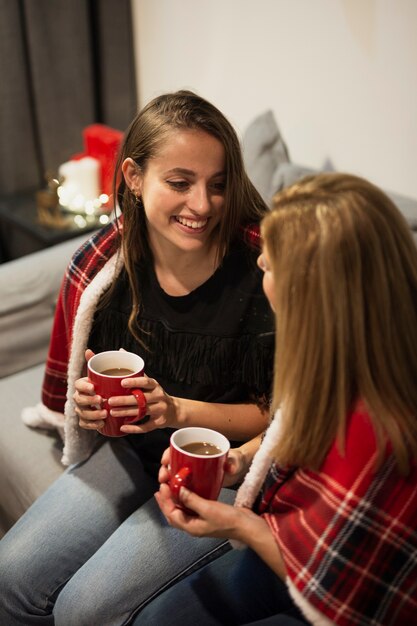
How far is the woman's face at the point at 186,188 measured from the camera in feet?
4.10

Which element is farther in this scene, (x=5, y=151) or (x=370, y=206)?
(x=5, y=151)

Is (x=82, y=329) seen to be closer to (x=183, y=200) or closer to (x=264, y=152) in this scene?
(x=183, y=200)

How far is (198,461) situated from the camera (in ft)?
3.30

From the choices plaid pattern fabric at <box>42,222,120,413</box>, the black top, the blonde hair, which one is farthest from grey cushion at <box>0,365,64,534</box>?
the blonde hair

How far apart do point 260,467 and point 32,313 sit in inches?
37.7

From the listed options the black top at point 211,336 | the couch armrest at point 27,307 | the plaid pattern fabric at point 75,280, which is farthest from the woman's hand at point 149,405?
the couch armrest at point 27,307

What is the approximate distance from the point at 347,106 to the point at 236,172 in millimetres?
779

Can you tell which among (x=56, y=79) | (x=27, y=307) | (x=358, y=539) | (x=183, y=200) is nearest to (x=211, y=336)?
(x=183, y=200)

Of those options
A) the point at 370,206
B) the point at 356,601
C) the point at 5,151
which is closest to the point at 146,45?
the point at 5,151

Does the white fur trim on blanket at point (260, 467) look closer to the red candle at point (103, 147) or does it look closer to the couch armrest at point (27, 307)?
the couch armrest at point (27, 307)

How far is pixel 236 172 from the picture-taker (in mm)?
1271

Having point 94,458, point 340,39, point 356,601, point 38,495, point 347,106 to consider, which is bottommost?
point 38,495

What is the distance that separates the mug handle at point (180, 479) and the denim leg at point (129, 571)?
0.28m

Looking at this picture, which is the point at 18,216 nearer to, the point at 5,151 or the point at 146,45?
the point at 5,151
